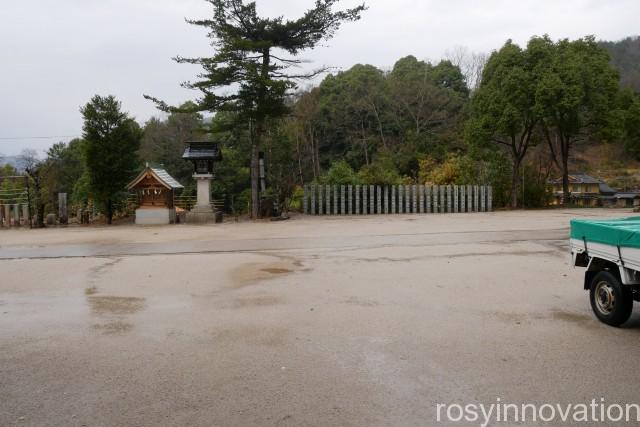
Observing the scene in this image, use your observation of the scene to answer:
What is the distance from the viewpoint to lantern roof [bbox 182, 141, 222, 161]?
51.3 ft

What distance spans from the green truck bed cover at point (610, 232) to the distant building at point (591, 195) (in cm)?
1707

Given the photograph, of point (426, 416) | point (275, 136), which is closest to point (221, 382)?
point (426, 416)

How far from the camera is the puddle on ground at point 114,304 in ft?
16.0

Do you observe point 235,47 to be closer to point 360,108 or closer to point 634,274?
point 634,274

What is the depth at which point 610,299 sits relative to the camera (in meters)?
4.18

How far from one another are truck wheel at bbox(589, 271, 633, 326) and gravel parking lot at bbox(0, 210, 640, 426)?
15 centimetres

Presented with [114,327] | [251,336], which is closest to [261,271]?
[114,327]

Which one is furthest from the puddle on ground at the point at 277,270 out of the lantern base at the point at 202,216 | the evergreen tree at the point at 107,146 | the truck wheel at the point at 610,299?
the evergreen tree at the point at 107,146

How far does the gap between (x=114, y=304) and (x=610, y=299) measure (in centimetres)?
494

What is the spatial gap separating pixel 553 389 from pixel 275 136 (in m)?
17.1

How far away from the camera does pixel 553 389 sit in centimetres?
293

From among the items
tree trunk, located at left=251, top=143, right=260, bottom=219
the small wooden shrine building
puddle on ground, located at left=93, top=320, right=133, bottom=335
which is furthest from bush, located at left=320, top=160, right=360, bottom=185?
puddle on ground, located at left=93, top=320, right=133, bottom=335

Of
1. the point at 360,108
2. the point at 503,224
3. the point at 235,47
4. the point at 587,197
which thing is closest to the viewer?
the point at 503,224

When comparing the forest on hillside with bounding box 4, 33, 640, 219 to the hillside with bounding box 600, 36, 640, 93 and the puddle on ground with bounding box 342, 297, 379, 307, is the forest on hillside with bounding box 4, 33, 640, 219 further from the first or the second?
the puddle on ground with bounding box 342, 297, 379, 307
